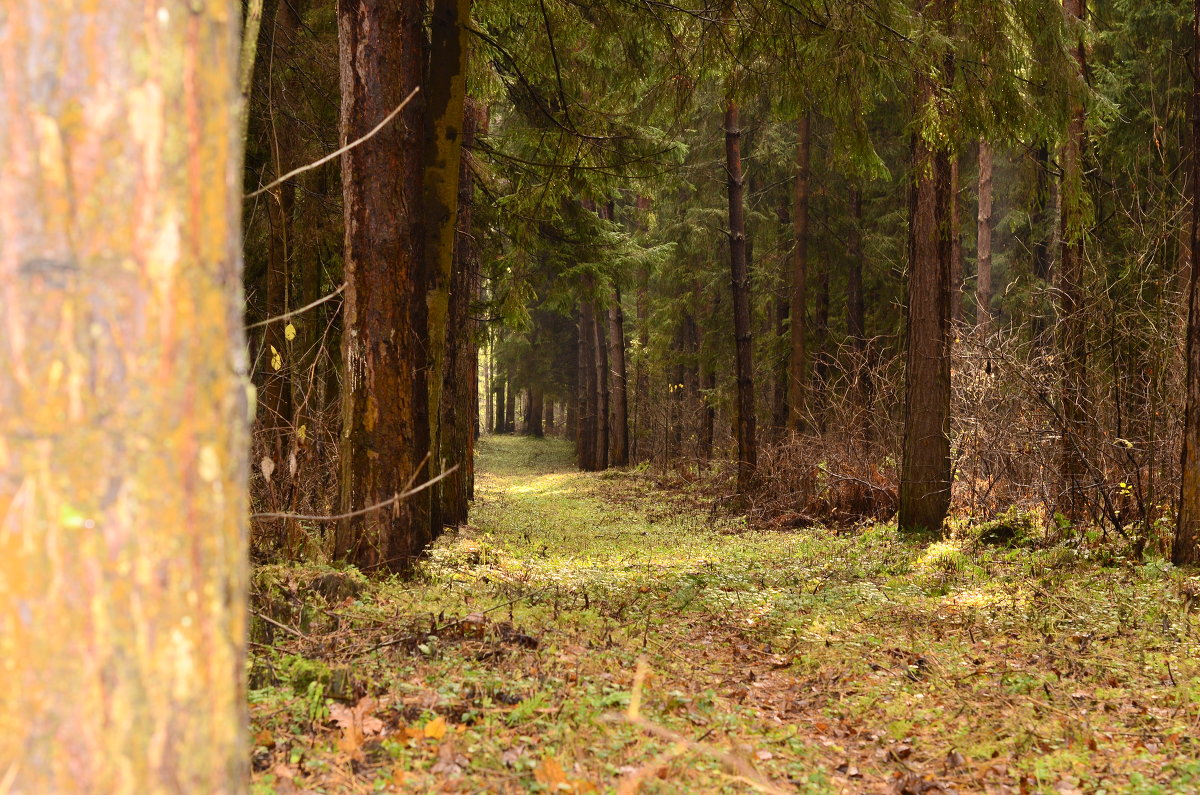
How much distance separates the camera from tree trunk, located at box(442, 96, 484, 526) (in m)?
11.1

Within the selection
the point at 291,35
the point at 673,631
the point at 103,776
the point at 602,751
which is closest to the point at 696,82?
the point at 291,35

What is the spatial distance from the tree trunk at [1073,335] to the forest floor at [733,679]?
0.93m

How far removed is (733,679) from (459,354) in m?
7.77

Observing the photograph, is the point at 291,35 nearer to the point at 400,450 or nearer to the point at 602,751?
the point at 400,450

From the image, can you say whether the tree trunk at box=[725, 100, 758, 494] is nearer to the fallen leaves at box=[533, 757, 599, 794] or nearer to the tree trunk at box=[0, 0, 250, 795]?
the fallen leaves at box=[533, 757, 599, 794]

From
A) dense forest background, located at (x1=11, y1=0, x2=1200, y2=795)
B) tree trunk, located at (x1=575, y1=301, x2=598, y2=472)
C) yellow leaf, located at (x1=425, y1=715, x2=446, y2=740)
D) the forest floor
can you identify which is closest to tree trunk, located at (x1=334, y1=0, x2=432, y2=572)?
dense forest background, located at (x1=11, y1=0, x2=1200, y2=795)

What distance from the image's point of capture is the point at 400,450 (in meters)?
6.48

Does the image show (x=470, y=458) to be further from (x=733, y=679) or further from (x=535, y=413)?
(x=535, y=413)

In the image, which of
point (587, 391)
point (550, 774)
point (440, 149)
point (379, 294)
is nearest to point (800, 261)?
point (440, 149)

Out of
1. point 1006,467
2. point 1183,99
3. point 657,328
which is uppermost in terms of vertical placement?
point 1183,99

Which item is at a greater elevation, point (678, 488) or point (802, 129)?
point (802, 129)

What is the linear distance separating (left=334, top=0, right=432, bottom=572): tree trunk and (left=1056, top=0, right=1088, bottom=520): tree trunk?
20.5 ft

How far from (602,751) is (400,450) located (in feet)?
11.7

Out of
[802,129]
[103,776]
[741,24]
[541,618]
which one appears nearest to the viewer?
[103,776]
